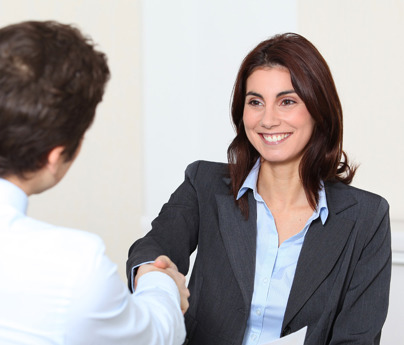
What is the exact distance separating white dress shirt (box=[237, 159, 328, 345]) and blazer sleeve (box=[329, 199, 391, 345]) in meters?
0.15

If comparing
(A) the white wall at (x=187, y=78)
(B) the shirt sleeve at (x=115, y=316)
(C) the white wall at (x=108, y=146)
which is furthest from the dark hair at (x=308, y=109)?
(C) the white wall at (x=108, y=146)

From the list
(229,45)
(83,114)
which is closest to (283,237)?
(83,114)

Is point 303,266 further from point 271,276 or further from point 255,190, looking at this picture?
point 255,190

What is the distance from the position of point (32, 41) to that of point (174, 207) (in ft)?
3.58

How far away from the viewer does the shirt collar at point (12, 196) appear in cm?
93

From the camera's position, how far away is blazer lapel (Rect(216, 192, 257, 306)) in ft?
5.84

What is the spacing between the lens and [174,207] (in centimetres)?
195

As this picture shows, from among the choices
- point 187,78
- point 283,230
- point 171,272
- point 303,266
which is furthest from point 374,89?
point 171,272

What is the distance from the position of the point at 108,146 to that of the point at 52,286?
2562mm

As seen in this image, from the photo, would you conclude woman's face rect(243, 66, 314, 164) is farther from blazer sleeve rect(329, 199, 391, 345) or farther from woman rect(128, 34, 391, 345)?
blazer sleeve rect(329, 199, 391, 345)

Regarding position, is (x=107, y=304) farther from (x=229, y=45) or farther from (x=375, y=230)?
(x=229, y=45)

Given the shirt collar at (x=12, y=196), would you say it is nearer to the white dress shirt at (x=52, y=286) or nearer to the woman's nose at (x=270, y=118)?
the white dress shirt at (x=52, y=286)

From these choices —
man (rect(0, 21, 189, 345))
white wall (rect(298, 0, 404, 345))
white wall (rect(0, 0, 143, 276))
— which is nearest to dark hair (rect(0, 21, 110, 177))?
man (rect(0, 21, 189, 345))

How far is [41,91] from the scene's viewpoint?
35.8 inches
